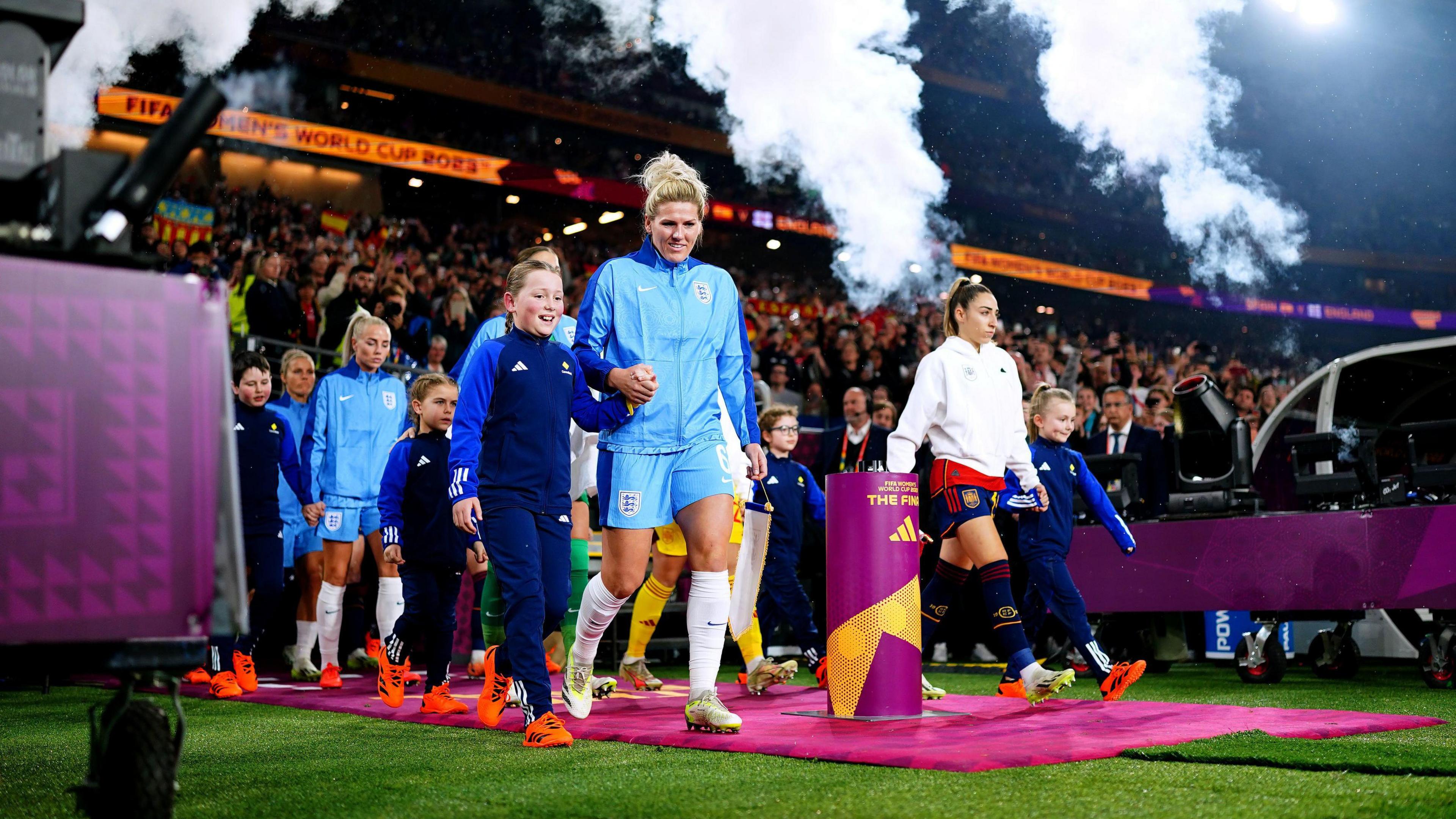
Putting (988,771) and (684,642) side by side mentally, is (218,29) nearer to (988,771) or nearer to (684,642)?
(684,642)

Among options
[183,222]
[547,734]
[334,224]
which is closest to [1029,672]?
[547,734]

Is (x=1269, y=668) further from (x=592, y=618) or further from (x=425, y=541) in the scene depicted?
(x=425, y=541)

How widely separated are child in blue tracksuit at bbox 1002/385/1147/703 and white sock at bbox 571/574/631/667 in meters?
2.24

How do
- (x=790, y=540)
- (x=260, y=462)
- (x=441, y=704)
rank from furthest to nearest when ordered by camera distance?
1. (x=790, y=540)
2. (x=260, y=462)
3. (x=441, y=704)

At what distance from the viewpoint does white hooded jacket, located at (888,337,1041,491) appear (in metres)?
6.27

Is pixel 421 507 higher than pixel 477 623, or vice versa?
pixel 421 507

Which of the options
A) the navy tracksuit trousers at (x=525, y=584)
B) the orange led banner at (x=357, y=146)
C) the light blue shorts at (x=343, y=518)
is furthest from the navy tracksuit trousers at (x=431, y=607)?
the orange led banner at (x=357, y=146)

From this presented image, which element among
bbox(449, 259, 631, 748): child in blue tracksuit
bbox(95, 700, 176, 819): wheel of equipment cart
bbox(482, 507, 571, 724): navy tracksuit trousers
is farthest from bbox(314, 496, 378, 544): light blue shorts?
bbox(95, 700, 176, 819): wheel of equipment cart

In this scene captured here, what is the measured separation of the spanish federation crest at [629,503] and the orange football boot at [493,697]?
0.94 meters

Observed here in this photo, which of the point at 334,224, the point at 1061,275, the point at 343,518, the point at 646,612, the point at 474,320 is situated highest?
the point at 334,224

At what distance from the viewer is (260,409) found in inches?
305

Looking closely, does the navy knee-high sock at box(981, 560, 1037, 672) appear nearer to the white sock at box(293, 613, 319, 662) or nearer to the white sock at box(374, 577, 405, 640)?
the white sock at box(374, 577, 405, 640)

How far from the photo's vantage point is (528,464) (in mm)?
4840

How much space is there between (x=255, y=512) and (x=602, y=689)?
2.32m
